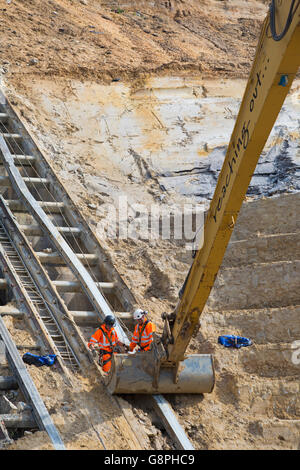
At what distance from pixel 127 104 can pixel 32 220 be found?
521cm

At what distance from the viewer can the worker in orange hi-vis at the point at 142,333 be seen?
971cm

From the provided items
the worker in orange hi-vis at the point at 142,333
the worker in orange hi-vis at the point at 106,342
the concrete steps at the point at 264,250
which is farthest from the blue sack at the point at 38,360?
the concrete steps at the point at 264,250

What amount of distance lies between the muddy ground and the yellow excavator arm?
1.68 ft

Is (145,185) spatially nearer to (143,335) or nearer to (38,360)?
(143,335)

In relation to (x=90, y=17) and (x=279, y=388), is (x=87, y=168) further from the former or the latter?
(x=90, y=17)

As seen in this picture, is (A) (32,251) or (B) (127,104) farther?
(B) (127,104)

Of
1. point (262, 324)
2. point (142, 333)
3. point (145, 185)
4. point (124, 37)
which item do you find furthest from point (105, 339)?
point (124, 37)

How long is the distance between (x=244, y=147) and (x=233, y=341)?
4582 millimetres

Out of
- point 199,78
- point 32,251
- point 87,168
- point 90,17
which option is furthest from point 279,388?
point 90,17

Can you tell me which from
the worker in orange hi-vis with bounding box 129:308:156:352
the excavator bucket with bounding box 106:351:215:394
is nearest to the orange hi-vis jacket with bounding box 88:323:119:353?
the worker in orange hi-vis with bounding box 129:308:156:352

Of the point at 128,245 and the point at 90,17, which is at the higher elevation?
the point at 90,17
